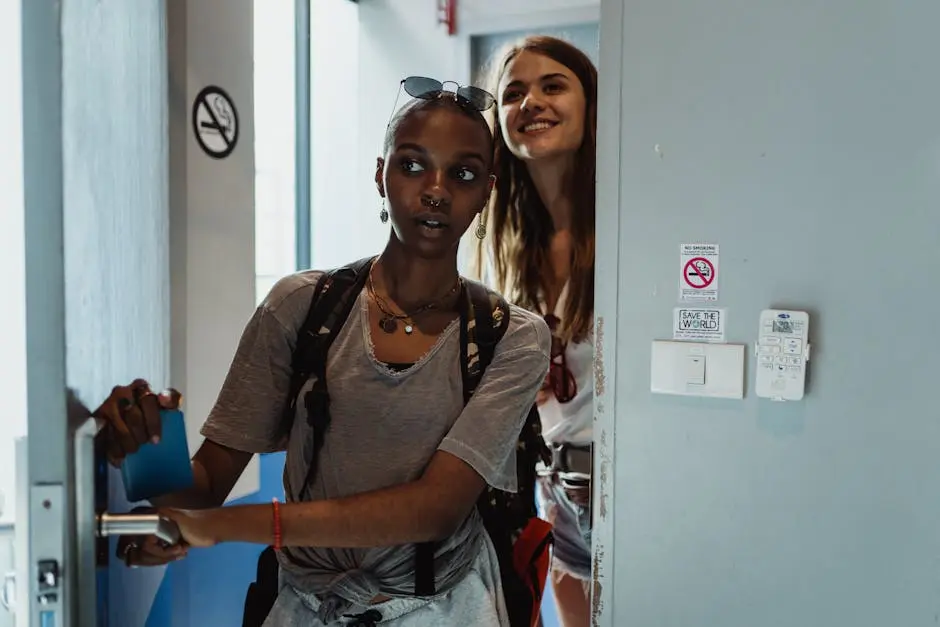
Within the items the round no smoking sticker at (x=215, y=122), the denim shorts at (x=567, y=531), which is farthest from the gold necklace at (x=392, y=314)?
the round no smoking sticker at (x=215, y=122)

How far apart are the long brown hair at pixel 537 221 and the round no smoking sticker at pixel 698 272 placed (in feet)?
1.84

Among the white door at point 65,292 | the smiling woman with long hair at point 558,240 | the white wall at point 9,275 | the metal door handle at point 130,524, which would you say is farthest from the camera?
the smiling woman with long hair at point 558,240

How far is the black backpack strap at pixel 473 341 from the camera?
3.27 ft

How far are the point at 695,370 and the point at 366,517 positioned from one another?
0.50 m

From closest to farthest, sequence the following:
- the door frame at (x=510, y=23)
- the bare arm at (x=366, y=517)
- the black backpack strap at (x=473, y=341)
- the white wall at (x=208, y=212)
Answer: the bare arm at (x=366, y=517)
the black backpack strap at (x=473, y=341)
the white wall at (x=208, y=212)
the door frame at (x=510, y=23)

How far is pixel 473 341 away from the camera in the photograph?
107cm

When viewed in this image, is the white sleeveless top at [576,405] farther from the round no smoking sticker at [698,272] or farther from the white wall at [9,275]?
the white wall at [9,275]

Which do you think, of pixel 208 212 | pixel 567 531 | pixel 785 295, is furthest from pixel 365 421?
pixel 208 212

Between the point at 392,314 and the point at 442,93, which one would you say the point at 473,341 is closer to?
the point at 392,314

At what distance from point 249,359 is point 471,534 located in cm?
38

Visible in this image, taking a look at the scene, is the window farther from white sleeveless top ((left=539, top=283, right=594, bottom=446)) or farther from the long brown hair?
white sleeveless top ((left=539, top=283, right=594, bottom=446))

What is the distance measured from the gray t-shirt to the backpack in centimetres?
1

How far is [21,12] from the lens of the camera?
2.09 ft

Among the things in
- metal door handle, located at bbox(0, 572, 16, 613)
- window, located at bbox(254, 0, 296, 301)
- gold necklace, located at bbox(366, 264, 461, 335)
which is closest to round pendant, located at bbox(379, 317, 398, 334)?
gold necklace, located at bbox(366, 264, 461, 335)
